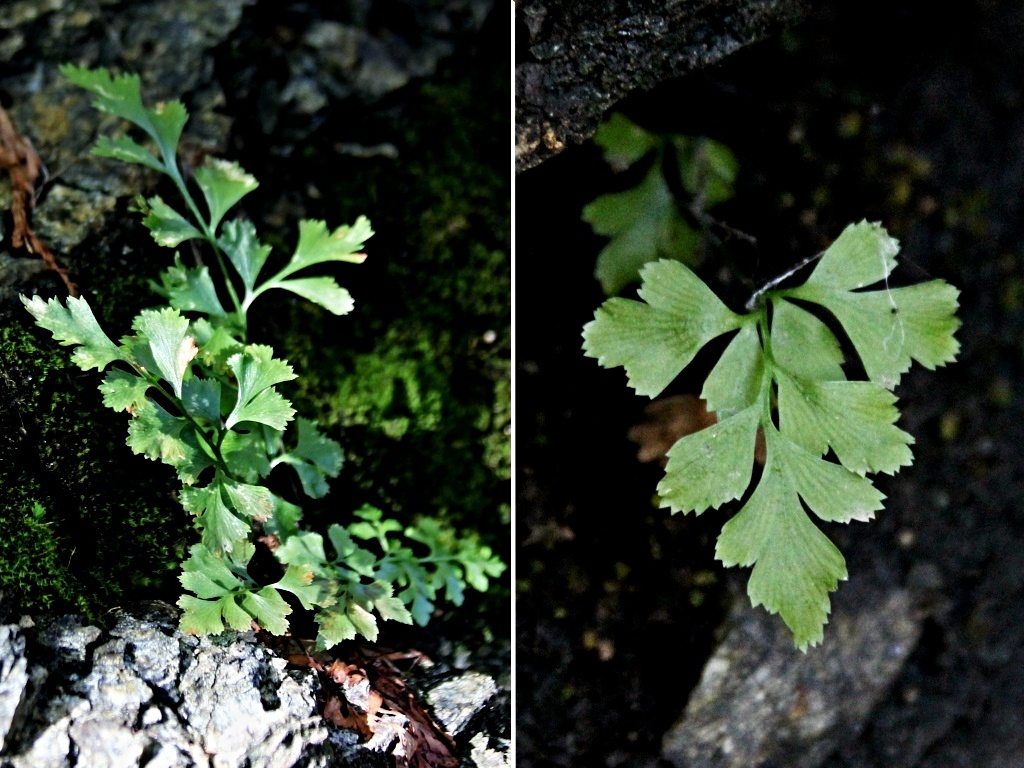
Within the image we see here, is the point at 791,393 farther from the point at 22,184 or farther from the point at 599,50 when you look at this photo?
the point at 22,184

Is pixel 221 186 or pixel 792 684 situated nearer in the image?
pixel 221 186

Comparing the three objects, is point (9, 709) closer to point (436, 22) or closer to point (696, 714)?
point (696, 714)

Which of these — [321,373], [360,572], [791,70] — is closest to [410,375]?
[321,373]

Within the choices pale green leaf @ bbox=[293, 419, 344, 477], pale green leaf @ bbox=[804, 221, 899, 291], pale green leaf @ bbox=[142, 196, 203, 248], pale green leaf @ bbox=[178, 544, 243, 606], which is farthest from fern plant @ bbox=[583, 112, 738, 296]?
pale green leaf @ bbox=[178, 544, 243, 606]

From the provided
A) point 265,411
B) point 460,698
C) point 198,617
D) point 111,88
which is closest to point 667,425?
point 460,698

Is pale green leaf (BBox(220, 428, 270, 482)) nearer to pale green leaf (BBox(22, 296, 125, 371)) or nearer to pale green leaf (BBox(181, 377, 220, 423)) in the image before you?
pale green leaf (BBox(181, 377, 220, 423))
